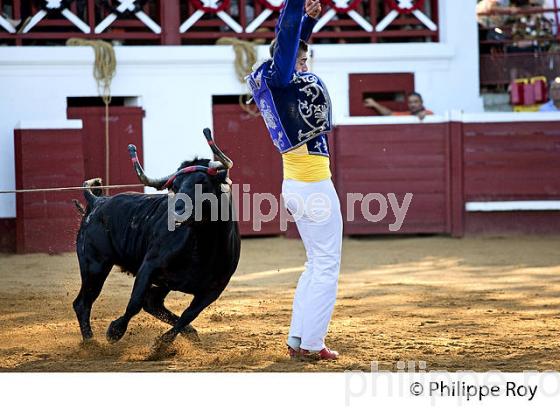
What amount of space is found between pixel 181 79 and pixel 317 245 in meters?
7.04

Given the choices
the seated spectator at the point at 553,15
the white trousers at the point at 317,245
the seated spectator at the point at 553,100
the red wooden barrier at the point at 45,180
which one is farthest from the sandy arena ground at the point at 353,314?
the seated spectator at the point at 553,15

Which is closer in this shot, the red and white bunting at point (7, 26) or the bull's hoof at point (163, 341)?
the bull's hoof at point (163, 341)

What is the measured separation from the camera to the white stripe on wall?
1175 cm

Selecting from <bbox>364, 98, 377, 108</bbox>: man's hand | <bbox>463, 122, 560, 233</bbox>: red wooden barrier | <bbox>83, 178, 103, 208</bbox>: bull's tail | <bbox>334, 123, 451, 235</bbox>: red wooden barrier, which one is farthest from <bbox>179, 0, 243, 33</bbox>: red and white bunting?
<bbox>83, 178, 103, 208</bbox>: bull's tail

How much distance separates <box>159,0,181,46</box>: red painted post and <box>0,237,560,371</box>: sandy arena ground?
2472mm

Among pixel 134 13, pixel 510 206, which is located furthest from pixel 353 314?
pixel 134 13

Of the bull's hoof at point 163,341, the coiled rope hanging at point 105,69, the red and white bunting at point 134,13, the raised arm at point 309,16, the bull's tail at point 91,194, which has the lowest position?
the bull's hoof at point 163,341

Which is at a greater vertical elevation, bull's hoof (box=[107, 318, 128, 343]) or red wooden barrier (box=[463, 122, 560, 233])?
red wooden barrier (box=[463, 122, 560, 233])

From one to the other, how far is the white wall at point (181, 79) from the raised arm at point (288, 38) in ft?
21.4

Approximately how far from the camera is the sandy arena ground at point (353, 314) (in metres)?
5.24

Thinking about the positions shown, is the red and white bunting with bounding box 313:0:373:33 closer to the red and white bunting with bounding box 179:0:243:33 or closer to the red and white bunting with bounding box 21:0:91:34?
the red and white bunting with bounding box 179:0:243:33

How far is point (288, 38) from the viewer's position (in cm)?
471

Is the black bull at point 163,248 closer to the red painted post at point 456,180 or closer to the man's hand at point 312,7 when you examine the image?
the man's hand at point 312,7

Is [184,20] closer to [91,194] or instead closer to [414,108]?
[414,108]
